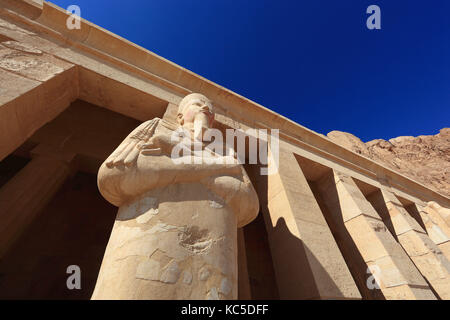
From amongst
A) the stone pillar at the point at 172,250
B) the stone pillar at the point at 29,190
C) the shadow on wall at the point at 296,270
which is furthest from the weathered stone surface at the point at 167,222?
the stone pillar at the point at 29,190

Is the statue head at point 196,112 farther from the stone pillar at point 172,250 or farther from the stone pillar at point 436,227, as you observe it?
the stone pillar at point 436,227

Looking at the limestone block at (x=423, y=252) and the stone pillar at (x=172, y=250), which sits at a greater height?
the limestone block at (x=423, y=252)

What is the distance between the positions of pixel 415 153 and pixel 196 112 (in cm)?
1638

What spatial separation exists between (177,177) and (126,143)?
48cm

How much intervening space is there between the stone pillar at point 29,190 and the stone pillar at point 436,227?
25.5ft

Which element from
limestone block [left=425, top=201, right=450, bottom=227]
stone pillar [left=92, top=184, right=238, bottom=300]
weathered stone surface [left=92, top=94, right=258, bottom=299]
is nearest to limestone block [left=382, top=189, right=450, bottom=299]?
limestone block [left=425, top=201, right=450, bottom=227]

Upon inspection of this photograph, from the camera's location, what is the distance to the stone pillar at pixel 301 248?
7.89ft

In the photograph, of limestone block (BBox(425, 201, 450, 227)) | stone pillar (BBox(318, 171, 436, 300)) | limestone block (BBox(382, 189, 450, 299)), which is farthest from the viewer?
limestone block (BBox(425, 201, 450, 227))

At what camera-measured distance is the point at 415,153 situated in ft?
44.5

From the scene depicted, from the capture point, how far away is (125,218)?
1470 millimetres

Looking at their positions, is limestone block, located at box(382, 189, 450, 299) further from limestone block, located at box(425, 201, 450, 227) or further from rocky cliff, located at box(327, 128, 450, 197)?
rocky cliff, located at box(327, 128, 450, 197)

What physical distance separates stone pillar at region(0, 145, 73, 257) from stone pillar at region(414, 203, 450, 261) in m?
7.77

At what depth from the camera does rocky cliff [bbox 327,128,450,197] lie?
11.1 m
